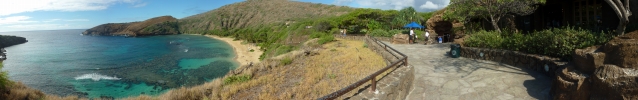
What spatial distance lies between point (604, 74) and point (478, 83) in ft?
9.24

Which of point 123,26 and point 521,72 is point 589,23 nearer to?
point 521,72

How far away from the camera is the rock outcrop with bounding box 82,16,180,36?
6451 inches

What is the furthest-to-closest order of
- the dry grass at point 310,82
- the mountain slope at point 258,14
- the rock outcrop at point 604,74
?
the mountain slope at point 258,14 < the dry grass at point 310,82 < the rock outcrop at point 604,74

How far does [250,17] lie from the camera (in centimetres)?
15812

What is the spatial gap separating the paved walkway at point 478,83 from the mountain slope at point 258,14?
393 ft

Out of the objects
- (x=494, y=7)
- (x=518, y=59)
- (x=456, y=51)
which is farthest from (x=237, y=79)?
(x=494, y=7)

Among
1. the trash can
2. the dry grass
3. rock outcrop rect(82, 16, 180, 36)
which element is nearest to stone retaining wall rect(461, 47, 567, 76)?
the trash can

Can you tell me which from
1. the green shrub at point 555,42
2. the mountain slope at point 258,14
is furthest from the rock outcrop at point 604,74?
the mountain slope at point 258,14

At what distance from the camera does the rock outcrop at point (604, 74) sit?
190 inches

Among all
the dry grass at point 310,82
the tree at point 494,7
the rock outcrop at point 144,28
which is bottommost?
the dry grass at point 310,82

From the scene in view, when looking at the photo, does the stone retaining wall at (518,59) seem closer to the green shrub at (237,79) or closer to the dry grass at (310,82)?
the dry grass at (310,82)

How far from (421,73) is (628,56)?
4967 mm

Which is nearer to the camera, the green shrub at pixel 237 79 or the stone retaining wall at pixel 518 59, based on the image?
the stone retaining wall at pixel 518 59

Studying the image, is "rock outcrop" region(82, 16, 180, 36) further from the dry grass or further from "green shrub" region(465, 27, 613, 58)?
"green shrub" region(465, 27, 613, 58)
